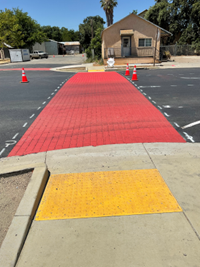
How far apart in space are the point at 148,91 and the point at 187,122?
452cm

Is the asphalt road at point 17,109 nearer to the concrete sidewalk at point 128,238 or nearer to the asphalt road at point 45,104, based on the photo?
the asphalt road at point 45,104

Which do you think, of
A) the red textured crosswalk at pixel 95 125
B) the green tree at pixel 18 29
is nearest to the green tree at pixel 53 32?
the green tree at pixel 18 29

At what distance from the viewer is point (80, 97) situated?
31.3 ft

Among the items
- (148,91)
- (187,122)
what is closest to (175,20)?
(148,91)

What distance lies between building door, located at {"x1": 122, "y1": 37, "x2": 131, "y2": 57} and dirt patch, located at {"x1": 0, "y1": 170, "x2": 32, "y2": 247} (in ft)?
85.2

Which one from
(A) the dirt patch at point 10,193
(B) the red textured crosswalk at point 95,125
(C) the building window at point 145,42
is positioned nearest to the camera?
(A) the dirt patch at point 10,193

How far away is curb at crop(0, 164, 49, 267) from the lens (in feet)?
7.73

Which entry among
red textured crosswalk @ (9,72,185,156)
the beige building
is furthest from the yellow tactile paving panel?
the beige building

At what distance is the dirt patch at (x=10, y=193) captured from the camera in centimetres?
285

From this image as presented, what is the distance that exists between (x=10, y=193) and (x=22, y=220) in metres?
0.77

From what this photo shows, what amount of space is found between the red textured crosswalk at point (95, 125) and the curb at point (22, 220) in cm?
148

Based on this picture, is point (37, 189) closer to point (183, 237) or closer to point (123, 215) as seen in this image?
point (123, 215)

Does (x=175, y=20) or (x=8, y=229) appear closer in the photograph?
(x=8, y=229)

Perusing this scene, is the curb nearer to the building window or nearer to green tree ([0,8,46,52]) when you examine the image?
the building window
